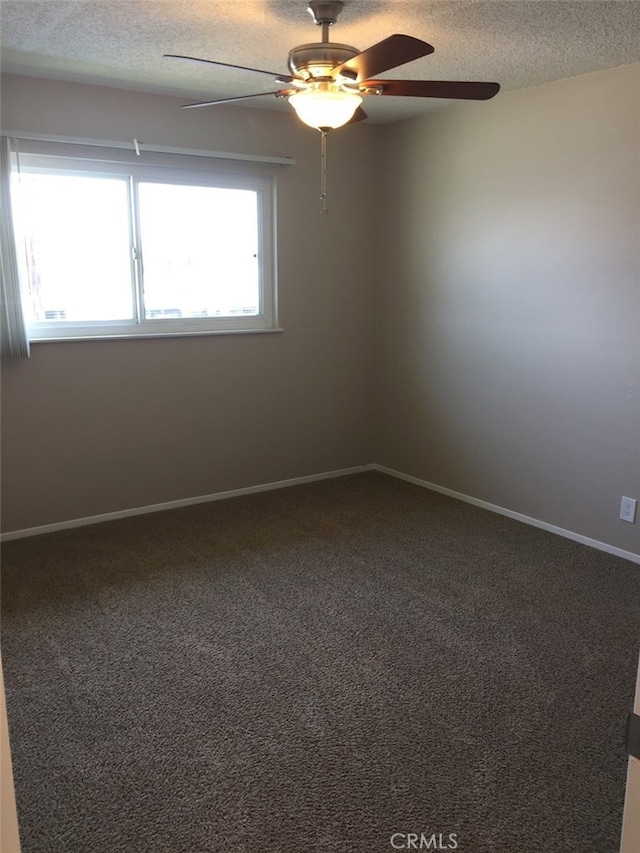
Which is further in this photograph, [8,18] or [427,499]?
[427,499]

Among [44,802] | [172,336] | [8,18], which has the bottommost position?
[44,802]

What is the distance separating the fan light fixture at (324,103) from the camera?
2334 mm

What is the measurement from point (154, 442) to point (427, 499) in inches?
71.8

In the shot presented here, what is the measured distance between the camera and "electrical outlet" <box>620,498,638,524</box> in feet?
11.1

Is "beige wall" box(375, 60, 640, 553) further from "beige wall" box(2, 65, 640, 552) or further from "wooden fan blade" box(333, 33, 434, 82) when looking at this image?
"wooden fan blade" box(333, 33, 434, 82)

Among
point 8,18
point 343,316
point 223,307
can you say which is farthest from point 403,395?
point 8,18

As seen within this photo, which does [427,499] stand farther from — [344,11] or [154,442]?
[344,11]

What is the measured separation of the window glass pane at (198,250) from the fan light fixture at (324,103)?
A: 5.73 feet

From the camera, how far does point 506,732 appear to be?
215 centimetres

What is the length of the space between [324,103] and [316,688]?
2.11 meters

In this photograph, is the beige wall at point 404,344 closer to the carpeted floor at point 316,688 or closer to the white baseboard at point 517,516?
the white baseboard at point 517,516

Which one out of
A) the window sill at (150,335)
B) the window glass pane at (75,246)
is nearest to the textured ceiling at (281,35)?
the window glass pane at (75,246)

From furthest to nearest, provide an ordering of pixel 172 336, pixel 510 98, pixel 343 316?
pixel 343 316, pixel 172 336, pixel 510 98

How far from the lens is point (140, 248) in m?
3.86
